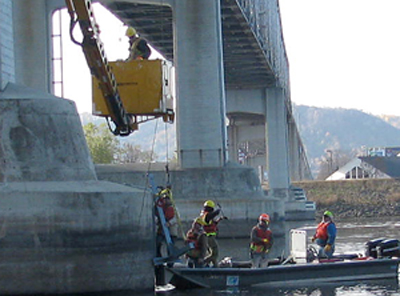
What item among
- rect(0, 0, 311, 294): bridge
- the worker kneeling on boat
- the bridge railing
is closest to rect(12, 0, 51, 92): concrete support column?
rect(0, 0, 311, 294): bridge

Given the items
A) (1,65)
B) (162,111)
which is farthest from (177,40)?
(1,65)

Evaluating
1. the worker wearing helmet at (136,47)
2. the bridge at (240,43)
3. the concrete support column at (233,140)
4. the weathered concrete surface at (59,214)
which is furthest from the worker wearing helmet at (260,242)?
the concrete support column at (233,140)

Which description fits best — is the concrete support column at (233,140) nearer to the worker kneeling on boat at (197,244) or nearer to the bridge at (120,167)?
the bridge at (120,167)

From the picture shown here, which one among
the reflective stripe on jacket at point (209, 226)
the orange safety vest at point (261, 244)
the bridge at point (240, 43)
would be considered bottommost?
the orange safety vest at point (261, 244)

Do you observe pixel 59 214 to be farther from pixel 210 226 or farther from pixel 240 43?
pixel 240 43

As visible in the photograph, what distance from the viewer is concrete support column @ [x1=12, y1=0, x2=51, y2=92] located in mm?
48562

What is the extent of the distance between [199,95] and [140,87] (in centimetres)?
1224

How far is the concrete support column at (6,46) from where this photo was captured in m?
24.5

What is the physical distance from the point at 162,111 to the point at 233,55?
3798 centimetres

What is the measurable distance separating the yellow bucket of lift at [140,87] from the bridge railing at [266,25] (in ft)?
66.7

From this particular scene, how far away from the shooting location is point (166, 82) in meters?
36.4

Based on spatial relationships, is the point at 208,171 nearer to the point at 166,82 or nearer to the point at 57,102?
the point at 166,82

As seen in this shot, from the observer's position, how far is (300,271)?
25.0 metres

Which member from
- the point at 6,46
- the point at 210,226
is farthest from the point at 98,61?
the point at 210,226
